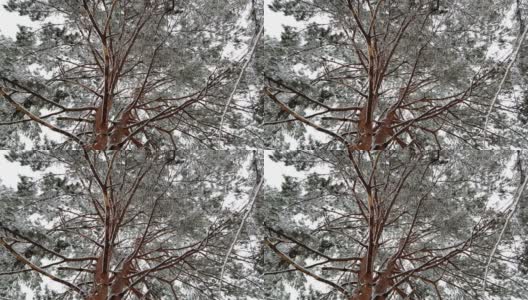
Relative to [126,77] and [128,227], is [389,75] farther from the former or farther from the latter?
[128,227]

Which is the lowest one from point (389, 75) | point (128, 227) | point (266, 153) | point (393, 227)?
point (128, 227)

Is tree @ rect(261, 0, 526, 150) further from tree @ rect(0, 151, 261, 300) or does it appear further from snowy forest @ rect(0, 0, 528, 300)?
tree @ rect(0, 151, 261, 300)

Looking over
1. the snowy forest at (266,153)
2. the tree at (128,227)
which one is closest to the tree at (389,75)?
the snowy forest at (266,153)

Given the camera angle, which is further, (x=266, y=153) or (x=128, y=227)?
(x=266, y=153)

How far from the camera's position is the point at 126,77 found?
2299 mm

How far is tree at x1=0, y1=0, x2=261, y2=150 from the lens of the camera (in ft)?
7.50

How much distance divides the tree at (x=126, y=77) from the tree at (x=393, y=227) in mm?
314

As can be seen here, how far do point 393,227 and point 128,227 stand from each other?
2.98ft

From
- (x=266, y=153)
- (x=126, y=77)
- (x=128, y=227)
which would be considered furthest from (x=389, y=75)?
(x=128, y=227)

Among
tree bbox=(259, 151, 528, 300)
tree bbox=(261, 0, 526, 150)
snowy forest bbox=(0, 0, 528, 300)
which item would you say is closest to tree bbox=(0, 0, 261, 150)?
snowy forest bbox=(0, 0, 528, 300)

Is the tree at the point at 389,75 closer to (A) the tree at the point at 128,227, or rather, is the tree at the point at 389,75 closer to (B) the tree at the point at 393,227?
(B) the tree at the point at 393,227

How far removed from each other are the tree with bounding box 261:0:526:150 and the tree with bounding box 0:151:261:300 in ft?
1.07

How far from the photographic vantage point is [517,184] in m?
2.34

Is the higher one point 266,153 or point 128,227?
point 266,153
